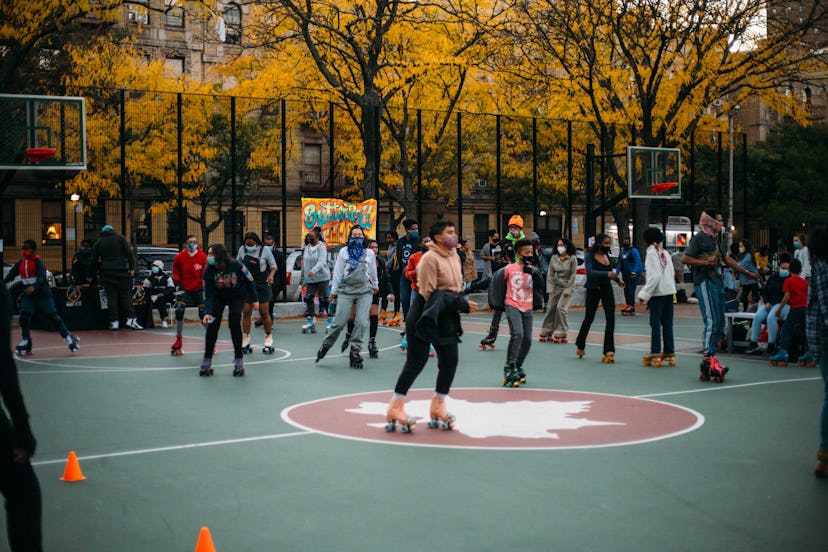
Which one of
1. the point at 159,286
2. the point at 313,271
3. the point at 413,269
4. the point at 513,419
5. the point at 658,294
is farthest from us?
the point at 159,286

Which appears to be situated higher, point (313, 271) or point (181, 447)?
point (313, 271)

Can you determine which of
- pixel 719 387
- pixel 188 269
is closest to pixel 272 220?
pixel 188 269

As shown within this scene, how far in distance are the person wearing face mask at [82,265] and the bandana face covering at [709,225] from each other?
495 inches

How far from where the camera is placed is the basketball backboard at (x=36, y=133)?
18438mm

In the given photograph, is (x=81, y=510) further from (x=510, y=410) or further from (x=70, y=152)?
(x=70, y=152)

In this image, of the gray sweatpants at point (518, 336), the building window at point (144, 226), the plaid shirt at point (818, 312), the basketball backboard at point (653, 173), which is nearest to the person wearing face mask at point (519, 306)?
the gray sweatpants at point (518, 336)

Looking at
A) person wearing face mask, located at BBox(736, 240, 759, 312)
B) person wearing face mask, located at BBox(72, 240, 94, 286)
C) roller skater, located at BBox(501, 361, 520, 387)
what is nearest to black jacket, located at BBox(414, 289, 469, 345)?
roller skater, located at BBox(501, 361, 520, 387)

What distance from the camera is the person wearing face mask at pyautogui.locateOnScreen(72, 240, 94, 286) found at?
22031 mm

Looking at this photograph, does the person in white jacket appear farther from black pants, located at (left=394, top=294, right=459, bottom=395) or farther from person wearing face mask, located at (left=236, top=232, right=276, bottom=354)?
person wearing face mask, located at (left=236, top=232, right=276, bottom=354)

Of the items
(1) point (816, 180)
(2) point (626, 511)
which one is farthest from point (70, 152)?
(1) point (816, 180)

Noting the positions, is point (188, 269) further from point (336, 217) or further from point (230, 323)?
point (336, 217)

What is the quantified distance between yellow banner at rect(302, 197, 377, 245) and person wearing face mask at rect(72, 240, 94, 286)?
4.97m

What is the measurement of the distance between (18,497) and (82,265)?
62.7 feet

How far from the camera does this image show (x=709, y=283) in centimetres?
1304
